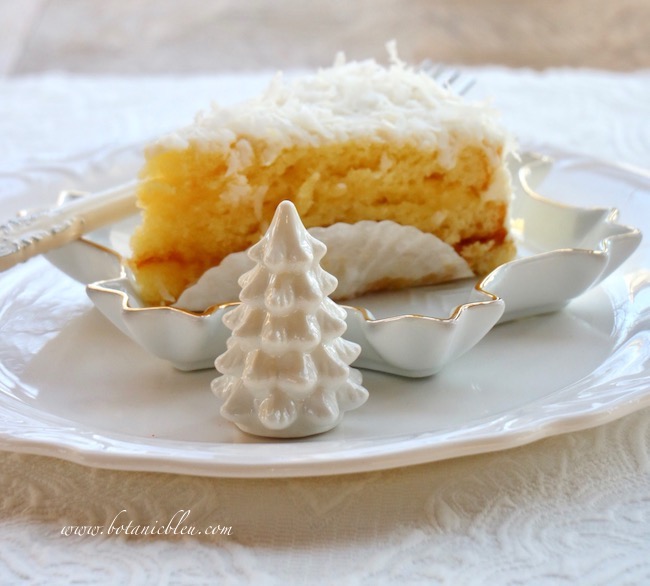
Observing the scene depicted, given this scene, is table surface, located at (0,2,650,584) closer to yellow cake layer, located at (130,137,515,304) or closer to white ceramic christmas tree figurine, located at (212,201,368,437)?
white ceramic christmas tree figurine, located at (212,201,368,437)

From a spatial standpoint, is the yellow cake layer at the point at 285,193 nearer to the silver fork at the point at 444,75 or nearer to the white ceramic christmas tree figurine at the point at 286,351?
the white ceramic christmas tree figurine at the point at 286,351

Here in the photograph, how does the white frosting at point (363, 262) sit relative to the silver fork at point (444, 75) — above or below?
below

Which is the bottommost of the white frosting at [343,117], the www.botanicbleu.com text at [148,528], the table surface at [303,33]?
the table surface at [303,33]

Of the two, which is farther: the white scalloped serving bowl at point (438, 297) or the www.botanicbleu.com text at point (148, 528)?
the white scalloped serving bowl at point (438, 297)

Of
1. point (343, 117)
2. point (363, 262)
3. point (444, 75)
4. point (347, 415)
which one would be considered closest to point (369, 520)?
point (347, 415)

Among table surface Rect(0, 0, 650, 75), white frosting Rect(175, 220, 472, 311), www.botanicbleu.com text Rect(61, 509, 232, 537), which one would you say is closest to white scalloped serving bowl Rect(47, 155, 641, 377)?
white frosting Rect(175, 220, 472, 311)

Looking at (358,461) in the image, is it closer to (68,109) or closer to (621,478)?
(621,478)

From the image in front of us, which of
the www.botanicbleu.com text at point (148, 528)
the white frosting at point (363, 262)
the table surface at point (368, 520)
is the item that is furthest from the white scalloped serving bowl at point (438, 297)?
the www.botanicbleu.com text at point (148, 528)

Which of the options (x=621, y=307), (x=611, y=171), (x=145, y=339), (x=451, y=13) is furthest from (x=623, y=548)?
(x=451, y=13)
